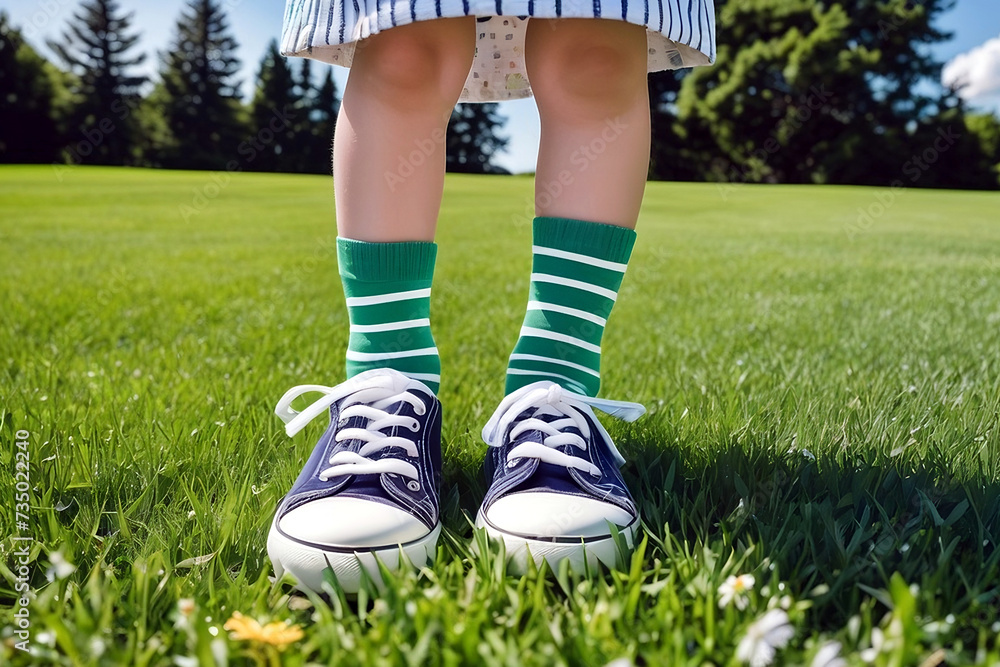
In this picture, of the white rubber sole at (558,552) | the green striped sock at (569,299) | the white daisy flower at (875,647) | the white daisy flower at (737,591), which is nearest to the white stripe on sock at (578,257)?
the green striped sock at (569,299)

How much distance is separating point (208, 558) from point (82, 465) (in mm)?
398

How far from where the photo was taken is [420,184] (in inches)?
50.8

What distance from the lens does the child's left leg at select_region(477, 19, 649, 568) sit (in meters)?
1.18

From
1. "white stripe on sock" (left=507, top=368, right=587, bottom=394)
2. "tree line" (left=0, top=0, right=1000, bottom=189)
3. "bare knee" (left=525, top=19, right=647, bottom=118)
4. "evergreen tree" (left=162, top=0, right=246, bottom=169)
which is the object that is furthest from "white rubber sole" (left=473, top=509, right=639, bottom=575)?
"evergreen tree" (left=162, top=0, right=246, bottom=169)

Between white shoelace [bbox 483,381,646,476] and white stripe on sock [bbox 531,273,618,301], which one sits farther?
white stripe on sock [bbox 531,273,618,301]

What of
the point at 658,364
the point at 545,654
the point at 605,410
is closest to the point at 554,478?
the point at 605,410

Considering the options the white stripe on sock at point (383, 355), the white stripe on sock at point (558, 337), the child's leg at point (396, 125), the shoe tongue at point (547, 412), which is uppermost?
the child's leg at point (396, 125)

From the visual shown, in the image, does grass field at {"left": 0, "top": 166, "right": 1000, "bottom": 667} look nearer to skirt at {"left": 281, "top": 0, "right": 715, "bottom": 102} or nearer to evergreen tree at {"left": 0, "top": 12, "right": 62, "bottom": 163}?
skirt at {"left": 281, "top": 0, "right": 715, "bottom": 102}

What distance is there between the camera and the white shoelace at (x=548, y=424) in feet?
3.72

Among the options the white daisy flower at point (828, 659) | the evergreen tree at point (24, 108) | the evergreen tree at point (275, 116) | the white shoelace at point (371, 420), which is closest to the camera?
the white daisy flower at point (828, 659)

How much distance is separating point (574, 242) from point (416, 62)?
0.40 meters

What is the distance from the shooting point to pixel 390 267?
1.29 metres

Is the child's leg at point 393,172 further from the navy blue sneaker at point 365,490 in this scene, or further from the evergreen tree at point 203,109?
the evergreen tree at point 203,109

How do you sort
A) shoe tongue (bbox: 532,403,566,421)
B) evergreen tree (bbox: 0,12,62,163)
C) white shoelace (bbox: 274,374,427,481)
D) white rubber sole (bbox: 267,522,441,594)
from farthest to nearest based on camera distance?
evergreen tree (bbox: 0,12,62,163), shoe tongue (bbox: 532,403,566,421), white shoelace (bbox: 274,374,427,481), white rubber sole (bbox: 267,522,441,594)
